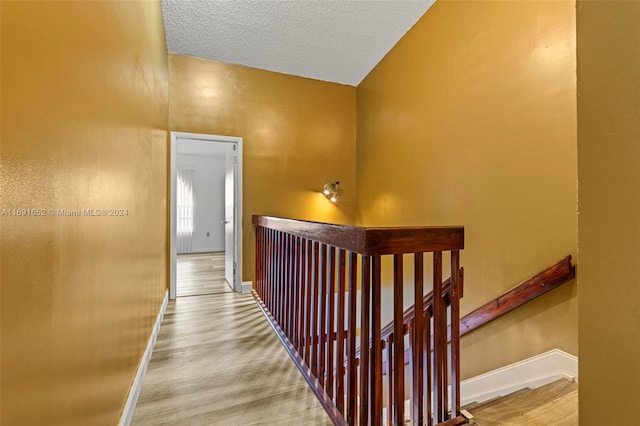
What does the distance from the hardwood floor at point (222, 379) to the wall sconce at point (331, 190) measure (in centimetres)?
186

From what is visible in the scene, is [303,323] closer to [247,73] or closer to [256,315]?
[256,315]

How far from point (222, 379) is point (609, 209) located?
192cm

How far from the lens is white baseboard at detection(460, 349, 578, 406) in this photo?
1.62 meters

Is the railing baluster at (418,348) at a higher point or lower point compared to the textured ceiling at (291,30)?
lower

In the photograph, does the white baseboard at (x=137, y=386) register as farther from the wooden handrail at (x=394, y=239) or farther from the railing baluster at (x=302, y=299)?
the wooden handrail at (x=394, y=239)

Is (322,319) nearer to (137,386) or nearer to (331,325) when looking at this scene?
(331,325)

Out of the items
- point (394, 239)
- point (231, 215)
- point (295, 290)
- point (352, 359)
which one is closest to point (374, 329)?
point (352, 359)

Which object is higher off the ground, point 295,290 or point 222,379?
point 295,290

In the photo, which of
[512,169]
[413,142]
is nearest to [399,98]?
[413,142]

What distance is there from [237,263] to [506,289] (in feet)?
9.15

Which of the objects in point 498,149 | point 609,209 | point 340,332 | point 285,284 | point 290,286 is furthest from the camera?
point 285,284

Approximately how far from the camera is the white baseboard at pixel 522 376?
1.62 meters

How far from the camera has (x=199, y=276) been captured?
4.41 m

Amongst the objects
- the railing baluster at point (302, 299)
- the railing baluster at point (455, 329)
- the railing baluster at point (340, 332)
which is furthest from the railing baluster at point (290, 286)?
the railing baluster at point (455, 329)
